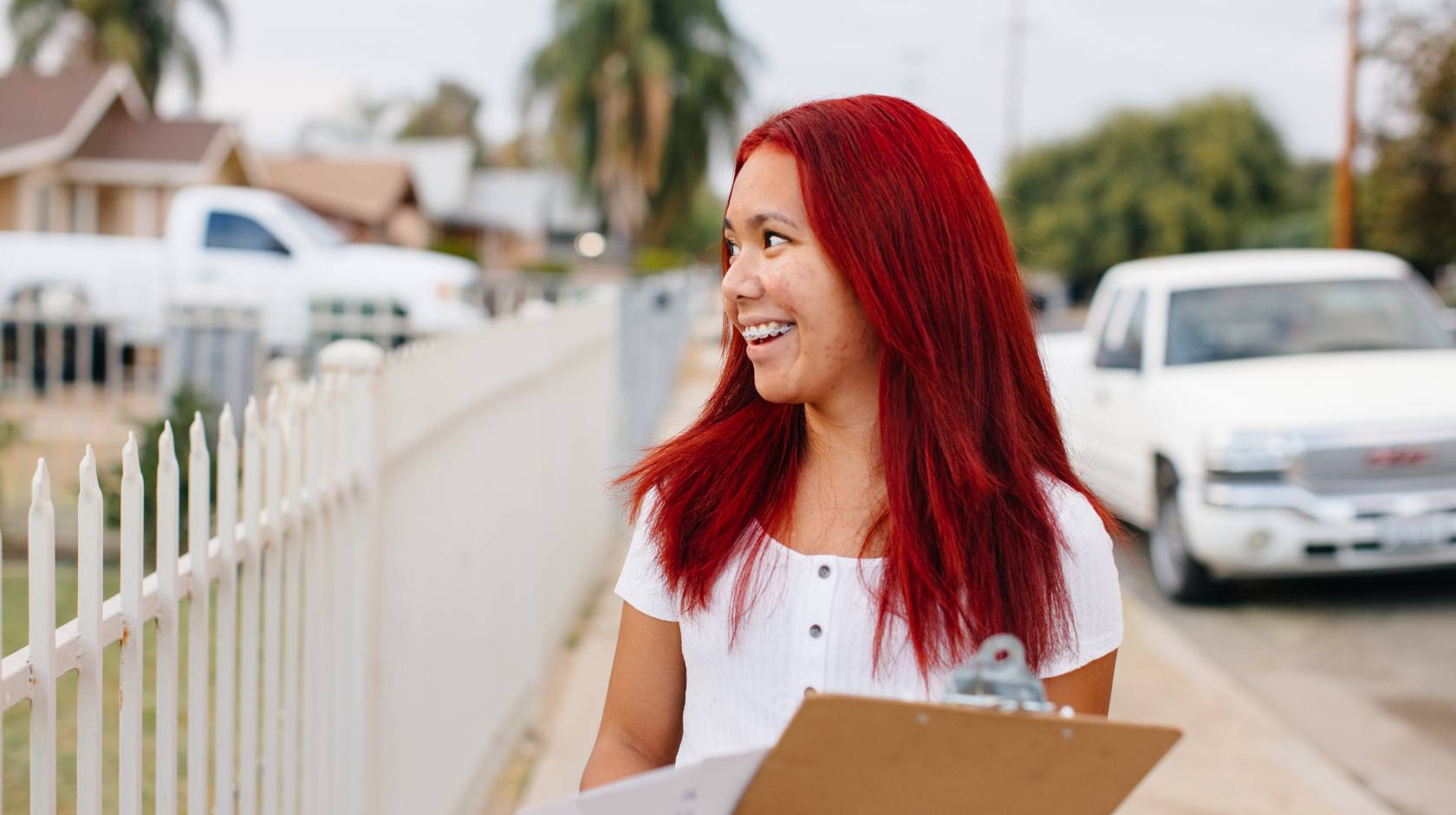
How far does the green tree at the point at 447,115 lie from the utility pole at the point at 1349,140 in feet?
221

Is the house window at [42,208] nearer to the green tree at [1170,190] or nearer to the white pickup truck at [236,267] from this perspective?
the white pickup truck at [236,267]

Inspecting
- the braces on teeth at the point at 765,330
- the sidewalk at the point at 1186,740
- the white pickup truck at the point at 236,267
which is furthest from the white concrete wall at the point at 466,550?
the white pickup truck at the point at 236,267

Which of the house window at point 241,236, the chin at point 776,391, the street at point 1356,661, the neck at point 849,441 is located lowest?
the street at point 1356,661

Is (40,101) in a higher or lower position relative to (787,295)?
higher

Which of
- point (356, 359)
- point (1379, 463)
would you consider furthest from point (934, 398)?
point (1379, 463)

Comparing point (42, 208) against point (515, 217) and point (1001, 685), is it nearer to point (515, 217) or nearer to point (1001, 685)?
point (1001, 685)

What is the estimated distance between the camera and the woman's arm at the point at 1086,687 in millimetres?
2018

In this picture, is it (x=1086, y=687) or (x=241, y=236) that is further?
(x=241, y=236)

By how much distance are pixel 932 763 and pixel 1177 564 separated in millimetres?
6713

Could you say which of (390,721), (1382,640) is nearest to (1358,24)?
(1382,640)

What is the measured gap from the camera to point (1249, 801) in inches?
201

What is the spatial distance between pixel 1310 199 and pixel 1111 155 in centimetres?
826

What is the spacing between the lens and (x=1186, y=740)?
5805 mm

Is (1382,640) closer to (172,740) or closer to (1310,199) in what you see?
(172,740)
